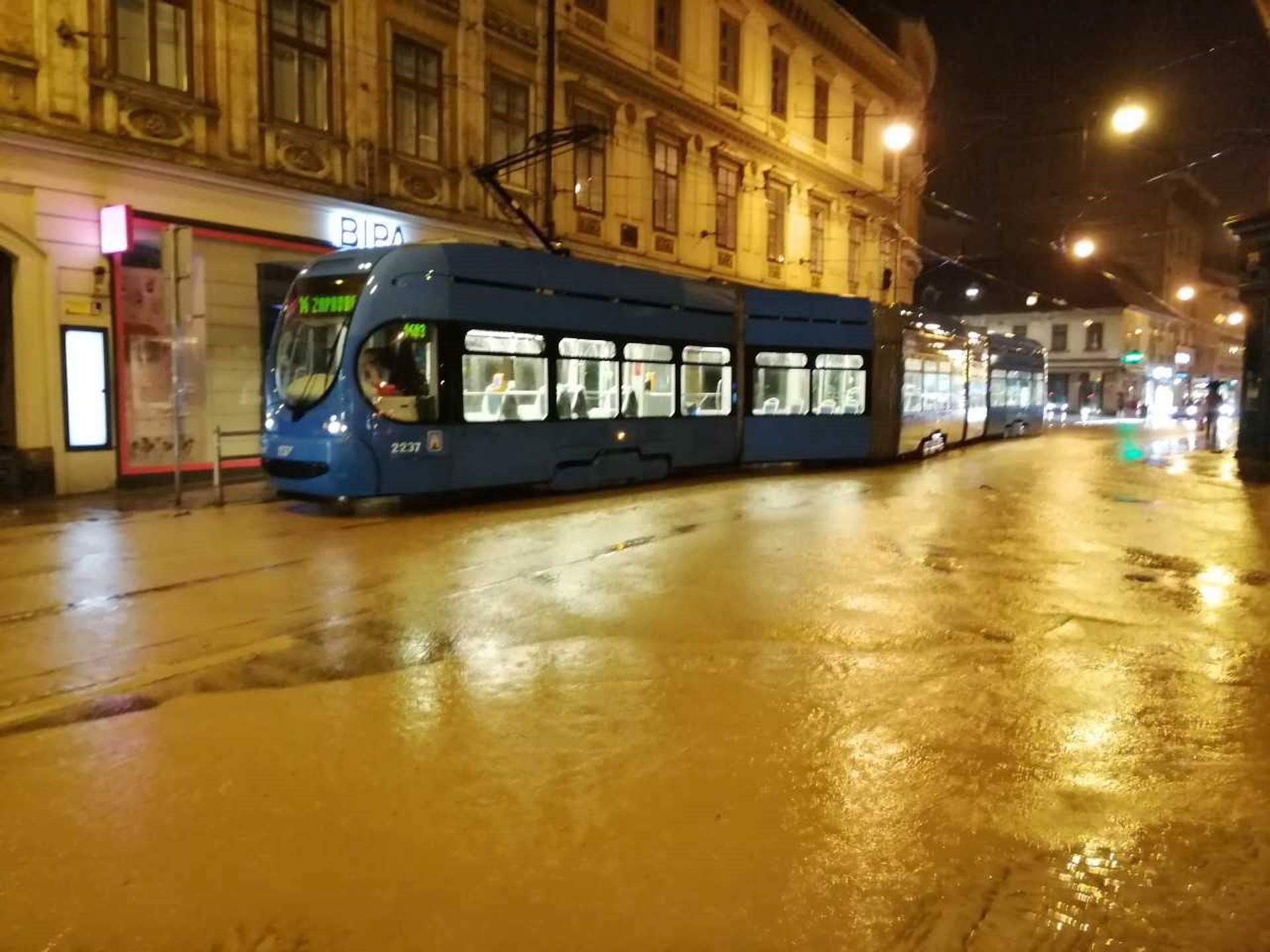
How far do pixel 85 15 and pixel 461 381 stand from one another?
769 centimetres

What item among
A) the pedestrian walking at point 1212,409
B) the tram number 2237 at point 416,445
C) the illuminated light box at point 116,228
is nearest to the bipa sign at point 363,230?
the illuminated light box at point 116,228

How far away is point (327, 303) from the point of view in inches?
491

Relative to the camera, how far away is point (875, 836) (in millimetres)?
3979

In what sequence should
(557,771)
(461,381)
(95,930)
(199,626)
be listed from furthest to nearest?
(461,381), (199,626), (557,771), (95,930)

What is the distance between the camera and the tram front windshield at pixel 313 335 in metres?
12.3

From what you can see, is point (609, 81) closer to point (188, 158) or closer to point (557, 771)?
point (188, 158)

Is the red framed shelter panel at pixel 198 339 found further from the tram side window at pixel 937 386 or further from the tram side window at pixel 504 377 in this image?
the tram side window at pixel 937 386

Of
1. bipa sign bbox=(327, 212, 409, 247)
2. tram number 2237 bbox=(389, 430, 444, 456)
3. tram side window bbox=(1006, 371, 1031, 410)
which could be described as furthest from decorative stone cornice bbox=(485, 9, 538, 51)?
tram side window bbox=(1006, 371, 1031, 410)

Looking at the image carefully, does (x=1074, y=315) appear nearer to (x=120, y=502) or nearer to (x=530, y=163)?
(x=530, y=163)

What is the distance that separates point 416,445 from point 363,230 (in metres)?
7.48

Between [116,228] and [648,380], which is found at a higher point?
[116,228]

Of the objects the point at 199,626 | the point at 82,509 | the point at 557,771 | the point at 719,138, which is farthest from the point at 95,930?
the point at 719,138

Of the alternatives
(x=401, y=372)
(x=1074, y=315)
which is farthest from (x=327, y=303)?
(x=1074, y=315)

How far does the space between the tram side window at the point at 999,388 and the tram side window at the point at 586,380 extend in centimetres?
1674
